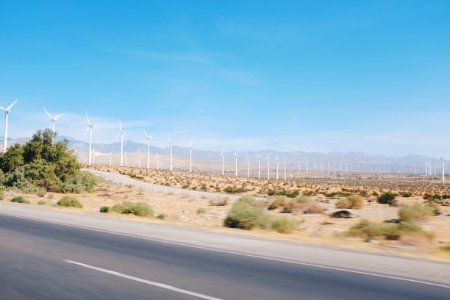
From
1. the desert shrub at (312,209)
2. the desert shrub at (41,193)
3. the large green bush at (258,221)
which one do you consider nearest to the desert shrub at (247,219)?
the large green bush at (258,221)

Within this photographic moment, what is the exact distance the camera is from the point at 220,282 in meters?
8.73

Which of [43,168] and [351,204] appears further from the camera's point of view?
[43,168]

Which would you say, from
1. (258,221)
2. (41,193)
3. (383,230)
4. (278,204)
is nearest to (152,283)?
(383,230)

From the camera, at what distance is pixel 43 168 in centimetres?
4656

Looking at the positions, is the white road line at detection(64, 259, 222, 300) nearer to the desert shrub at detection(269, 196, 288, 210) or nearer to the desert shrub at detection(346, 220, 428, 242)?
the desert shrub at detection(346, 220, 428, 242)

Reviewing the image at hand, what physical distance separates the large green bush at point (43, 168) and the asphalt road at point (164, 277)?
3493cm

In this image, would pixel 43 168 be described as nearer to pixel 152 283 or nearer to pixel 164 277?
pixel 164 277

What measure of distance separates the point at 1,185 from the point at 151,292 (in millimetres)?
41326

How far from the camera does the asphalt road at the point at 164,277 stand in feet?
25.3

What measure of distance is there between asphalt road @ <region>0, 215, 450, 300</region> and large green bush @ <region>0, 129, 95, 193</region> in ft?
115

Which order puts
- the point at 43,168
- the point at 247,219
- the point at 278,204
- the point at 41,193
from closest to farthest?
1. the point at 247,219
2. the point at 278,204
3. the point at 41,193
4. the point at 43,168

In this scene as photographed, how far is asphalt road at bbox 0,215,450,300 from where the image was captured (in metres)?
7.71

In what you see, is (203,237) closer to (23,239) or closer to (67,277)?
(23,239)

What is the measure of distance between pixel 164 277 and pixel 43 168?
135ft
